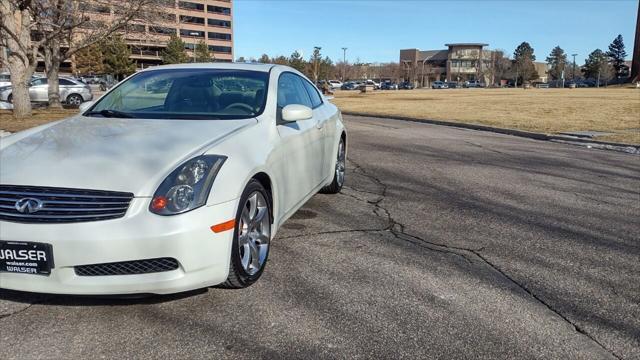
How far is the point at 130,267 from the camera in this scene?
9.04 ft

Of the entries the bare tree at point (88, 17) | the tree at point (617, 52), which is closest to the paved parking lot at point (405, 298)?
the bare tree at point (88, 17)

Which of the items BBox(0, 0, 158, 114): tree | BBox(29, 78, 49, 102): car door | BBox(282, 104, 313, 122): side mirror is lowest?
BBox(282, 104, 313, 122): side mirror

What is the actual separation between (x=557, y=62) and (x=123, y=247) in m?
171

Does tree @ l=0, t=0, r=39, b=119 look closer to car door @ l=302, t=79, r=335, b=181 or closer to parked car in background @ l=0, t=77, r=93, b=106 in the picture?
parked car in background @ l=0, t=77, r=93, b=106

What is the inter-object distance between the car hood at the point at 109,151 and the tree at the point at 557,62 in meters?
147

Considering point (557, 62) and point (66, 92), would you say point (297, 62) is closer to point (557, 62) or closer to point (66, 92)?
point (66, 92)

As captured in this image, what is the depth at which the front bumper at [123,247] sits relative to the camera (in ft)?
8.74

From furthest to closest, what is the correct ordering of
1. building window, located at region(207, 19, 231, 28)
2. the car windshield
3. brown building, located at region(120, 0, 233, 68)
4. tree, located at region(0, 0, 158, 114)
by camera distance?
1. building window, located at region(207, 19, 231, 28)
2. brown building, located at region(120, 0, 233, 68)
3. tree, located at region(0, 0, 158, 114)
4. the car windshield

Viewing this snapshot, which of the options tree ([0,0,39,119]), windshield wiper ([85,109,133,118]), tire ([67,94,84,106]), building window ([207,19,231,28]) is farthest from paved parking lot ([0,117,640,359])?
building window ([207,19,231,28])

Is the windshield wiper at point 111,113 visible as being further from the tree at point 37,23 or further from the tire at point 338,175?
the tree at point 37,23

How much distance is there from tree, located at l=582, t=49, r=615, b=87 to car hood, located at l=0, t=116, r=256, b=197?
122584mm

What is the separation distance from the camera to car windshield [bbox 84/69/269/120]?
4082mm

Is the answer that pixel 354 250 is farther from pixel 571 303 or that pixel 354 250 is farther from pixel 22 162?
pixel 22 162

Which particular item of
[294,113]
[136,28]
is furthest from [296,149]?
[136,28]
